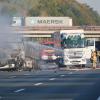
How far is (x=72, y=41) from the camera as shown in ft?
203

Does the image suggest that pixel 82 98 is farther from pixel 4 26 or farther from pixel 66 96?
pixel 4 26

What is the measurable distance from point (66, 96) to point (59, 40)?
42212mm

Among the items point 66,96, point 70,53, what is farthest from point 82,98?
point 70,53

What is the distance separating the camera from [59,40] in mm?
64938

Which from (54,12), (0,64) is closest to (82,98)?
(0,64)

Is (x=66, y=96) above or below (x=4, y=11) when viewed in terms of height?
below

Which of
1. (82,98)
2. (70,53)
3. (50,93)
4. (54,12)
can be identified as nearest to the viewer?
(82,98)

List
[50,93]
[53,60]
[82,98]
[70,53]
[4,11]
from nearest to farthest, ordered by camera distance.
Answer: [82,98] → [50,93] → [4,11] → [70,53] → [53,60]

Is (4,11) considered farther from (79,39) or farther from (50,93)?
(79,39)

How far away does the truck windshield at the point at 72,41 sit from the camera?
6208 centimetres

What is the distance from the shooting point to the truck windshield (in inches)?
2444

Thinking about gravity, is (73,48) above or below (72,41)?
below

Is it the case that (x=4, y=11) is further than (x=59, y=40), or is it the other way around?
(x=59, y=40)

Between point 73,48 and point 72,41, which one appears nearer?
point 72,41
